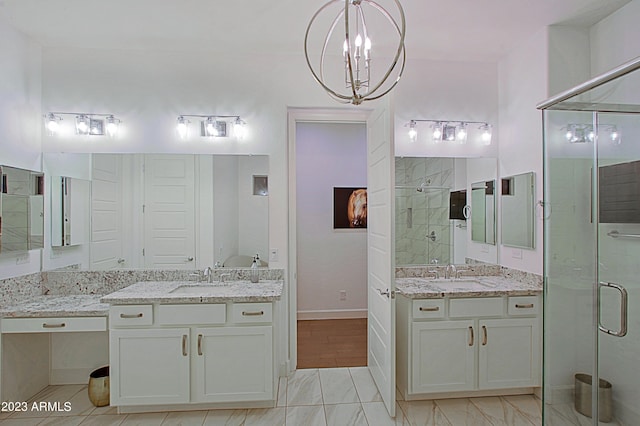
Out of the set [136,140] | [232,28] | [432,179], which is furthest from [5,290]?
[432,179]

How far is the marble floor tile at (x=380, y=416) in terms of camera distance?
2.48m

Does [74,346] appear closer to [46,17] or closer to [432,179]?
[46,17]

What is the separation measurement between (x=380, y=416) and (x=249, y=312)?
1189 mm

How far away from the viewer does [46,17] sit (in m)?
2.61

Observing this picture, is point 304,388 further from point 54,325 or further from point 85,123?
point 85,123

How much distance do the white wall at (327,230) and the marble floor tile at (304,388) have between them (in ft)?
5.32

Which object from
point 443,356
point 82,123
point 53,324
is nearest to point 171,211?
point 82,123

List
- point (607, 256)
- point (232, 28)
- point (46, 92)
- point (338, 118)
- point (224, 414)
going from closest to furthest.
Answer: point (607, 256), point (224, 414), point (232, 28), point (46, 92), point (338, 118)

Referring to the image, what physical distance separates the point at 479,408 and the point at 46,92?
429 centimetres

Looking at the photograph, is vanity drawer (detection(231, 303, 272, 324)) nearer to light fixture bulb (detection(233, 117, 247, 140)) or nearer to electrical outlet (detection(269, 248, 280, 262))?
electrical outlet (detection(269, 248, 280, 262))

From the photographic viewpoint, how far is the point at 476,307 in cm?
275

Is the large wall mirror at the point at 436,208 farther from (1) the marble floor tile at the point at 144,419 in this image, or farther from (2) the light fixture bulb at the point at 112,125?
(2) the light fixture bulb at the point at 112,125

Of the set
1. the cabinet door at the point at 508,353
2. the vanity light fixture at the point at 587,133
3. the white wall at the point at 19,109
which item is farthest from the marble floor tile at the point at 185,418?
the vanity light fixture at the point at 587,133

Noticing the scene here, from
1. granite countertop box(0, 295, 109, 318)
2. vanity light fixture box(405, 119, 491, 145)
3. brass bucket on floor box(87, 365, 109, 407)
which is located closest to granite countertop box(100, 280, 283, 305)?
granite countertop box(0, 295, 109, 318)
